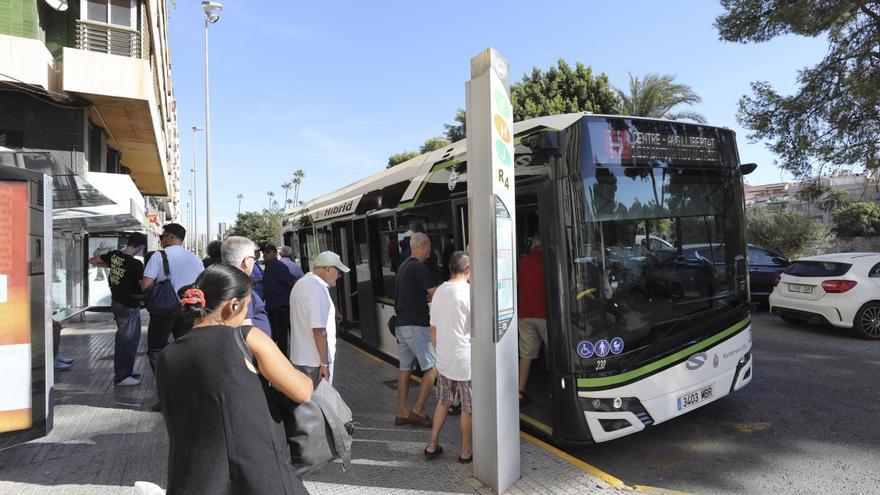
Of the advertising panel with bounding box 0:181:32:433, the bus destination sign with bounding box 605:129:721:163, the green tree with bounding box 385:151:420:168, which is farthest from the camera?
the green tree with bounding box 385:151:420:168

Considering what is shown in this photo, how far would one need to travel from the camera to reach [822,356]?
24.5 feet

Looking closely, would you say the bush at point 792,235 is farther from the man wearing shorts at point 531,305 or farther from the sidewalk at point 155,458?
the sidewalk at point 155,458

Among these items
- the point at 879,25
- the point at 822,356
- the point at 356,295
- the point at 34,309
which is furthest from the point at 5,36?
the point at 879,25

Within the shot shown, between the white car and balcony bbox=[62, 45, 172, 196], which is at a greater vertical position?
balcony bbox=[62, 45, 172, 196]

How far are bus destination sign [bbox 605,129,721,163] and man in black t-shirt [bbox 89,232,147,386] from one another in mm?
5211

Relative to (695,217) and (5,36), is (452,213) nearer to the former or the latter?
(695,217)

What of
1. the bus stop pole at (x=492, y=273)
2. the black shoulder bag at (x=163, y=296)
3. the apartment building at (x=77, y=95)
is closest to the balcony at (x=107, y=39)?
the apartment building at (x=77, y=95)

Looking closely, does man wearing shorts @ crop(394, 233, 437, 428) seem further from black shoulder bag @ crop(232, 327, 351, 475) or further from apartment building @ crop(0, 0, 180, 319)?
apartment building @ crop(0, 0, 180, 319)

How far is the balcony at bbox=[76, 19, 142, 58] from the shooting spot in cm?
1248

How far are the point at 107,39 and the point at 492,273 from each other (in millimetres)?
13740

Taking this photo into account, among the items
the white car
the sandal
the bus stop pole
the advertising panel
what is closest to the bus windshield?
the bus stop pole

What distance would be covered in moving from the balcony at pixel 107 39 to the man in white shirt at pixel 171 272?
10.5m

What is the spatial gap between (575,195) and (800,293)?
7.66 meters

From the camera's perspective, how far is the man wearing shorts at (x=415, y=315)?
4.95m
